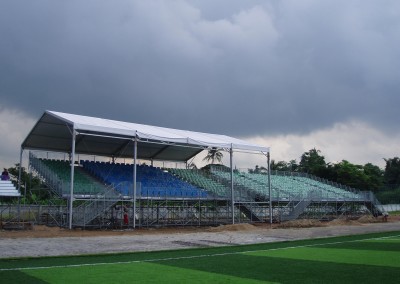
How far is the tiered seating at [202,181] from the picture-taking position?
111ft

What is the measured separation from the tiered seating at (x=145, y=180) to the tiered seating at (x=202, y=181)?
1218mm

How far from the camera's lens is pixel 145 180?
106 feet

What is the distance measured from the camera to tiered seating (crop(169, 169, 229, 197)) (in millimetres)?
33812

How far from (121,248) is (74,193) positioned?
11164 millimetres

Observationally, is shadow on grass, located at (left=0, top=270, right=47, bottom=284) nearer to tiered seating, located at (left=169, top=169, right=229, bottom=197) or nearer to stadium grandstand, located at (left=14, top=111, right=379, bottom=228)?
stadium grandstand, located at (left=14, top=111, right=379, bottom=228)

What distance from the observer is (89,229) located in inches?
1043

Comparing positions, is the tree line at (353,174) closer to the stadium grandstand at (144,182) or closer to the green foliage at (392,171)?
the green foliage at (392,171)

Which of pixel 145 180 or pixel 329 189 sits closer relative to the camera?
pixel 145 180

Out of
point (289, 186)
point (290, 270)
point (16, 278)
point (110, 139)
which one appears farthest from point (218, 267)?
point (289, 186)

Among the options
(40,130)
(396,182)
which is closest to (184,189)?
(40,130)

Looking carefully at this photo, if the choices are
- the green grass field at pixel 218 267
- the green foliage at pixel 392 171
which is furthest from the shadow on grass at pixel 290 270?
the green foliage at pixel 392 171

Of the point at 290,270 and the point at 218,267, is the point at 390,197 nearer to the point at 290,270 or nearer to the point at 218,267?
the point at 290,270

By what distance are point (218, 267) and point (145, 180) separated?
21764mm

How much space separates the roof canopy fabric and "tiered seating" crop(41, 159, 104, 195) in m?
1.64
